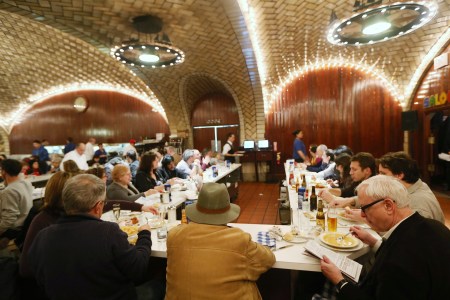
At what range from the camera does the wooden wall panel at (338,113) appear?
8695 millimetres

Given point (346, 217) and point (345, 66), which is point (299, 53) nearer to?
point (345, 66)

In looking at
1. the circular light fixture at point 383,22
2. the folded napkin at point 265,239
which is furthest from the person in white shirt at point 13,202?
the circular light fixture at point 383,22

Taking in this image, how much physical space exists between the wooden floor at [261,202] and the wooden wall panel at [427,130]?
74 centimetres

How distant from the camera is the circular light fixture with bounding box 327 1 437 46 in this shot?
3742 millimetres

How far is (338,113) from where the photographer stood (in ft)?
30.4

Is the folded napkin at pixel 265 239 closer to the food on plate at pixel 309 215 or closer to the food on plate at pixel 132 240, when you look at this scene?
the food on plate at pixel 309 215

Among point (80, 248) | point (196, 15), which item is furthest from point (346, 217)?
point (196, 15)

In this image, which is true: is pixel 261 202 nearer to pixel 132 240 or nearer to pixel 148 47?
pixel 148 47

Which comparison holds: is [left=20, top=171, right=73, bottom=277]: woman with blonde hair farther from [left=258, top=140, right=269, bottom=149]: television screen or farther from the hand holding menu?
[left=258, top=140, right=269, bottom=149]: television screen

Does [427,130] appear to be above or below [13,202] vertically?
above

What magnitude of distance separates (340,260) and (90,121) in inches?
547

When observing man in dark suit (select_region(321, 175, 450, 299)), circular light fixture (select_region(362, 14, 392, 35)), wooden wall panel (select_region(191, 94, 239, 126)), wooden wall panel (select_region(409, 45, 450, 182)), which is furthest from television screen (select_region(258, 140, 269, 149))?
man in dark suit (select_region(321, 175, 450, 299))

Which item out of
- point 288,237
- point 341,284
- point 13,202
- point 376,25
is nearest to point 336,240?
point 288,237

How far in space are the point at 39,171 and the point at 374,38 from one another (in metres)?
9.38
